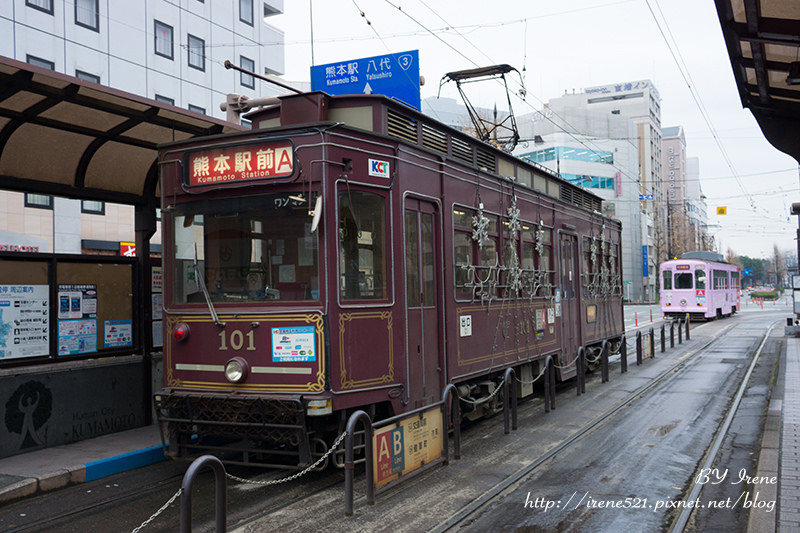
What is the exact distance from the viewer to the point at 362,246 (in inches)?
276

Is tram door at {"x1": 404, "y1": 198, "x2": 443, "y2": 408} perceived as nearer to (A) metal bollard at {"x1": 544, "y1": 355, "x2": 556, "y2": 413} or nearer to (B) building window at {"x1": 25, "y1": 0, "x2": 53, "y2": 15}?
(A) metal bollard at {"x1": 544, "y1": 355, "x2": 556, "y2": 413}

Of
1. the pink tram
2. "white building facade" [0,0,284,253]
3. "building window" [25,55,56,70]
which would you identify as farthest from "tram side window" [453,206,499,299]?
the pink tram

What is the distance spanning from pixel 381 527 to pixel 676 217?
281ft

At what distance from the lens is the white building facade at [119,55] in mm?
22016

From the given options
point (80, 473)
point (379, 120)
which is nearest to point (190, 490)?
point (80, 473)

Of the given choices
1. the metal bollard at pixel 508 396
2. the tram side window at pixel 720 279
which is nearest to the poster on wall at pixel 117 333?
the metal bollard at pixel 508 396

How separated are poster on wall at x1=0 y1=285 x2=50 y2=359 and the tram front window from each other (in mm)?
2318

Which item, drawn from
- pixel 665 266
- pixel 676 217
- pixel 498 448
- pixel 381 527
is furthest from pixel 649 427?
pixel 676 217

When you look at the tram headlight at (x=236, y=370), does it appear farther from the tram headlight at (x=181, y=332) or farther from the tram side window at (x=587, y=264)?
the tram side window at (x=587, y=264)

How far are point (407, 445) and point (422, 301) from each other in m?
1.81

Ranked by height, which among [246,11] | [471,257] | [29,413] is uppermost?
[246,11]

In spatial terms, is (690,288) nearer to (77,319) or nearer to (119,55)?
(119,55)

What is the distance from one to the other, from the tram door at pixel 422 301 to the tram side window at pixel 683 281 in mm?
31192

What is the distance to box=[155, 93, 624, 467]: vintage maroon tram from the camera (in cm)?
655
